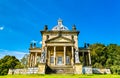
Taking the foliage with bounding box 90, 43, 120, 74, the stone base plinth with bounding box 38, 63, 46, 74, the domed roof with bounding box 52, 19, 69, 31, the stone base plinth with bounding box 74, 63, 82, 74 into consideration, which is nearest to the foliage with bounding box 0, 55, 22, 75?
the domed roof with bounding box 52, 19, 69, 31

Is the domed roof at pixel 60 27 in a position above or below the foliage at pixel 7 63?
above

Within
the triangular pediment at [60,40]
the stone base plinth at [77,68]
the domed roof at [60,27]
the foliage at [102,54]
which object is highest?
the domed roof at [60,27]

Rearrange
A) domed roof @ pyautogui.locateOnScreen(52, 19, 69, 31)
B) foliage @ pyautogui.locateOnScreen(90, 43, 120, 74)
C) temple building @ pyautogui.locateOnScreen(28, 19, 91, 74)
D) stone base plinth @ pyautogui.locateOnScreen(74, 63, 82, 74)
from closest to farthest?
stone base plinth @ pyautogui.locateOnScreen(74, 63, 82, 74), temple building @ pyautogui.locateOnScreen(28, 19, 91, 74), domed roof @ pyautogui.locateOnScreen(52, 19, 69, 31), foliage @ pyautogui.locateOnScreen(90, 43, 120, 74)

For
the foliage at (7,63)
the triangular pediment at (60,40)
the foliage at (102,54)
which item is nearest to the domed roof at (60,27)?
the triangular pediment at (60,40)

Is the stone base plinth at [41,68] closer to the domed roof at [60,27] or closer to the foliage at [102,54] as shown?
the domed roof at [60,27]

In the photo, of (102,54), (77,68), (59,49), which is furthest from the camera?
(102,54)

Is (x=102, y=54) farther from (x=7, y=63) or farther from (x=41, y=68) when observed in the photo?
(x=41, y=68)

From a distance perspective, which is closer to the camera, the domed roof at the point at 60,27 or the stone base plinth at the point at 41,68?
the stone base plinth at the point at 41,68

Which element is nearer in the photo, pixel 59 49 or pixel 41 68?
pixel 41 68

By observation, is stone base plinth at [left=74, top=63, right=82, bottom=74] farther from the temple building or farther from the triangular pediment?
the triangular pediment

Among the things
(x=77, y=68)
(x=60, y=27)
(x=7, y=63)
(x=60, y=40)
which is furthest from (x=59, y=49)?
(x=7, y=63)

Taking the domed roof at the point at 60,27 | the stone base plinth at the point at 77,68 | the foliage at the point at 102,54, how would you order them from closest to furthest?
the stone base plinth at the point at 77,68
the domed roof at the point at 60,27
the foliage at the point at 102,54

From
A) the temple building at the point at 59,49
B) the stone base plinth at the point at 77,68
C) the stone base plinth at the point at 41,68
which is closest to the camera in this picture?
the stone base plinth at the point at 41,68

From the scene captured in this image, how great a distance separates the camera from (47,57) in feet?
121
